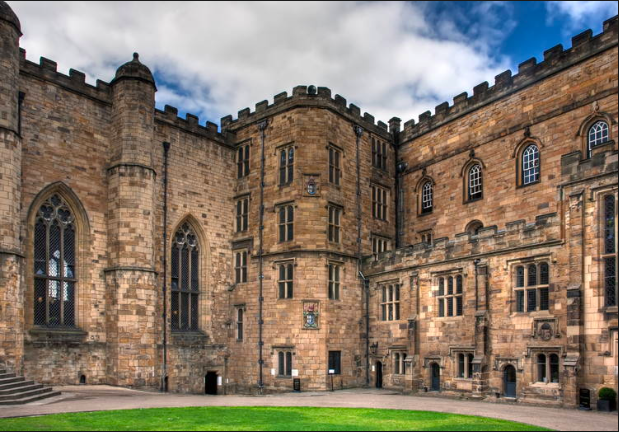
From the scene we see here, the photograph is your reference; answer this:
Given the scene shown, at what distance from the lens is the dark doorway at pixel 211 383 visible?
32.5 metres

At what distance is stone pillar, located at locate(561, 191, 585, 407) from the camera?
69.2 feet

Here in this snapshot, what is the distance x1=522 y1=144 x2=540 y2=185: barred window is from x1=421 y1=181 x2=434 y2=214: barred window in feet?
19.5

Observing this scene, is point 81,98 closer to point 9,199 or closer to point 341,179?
point 9,199

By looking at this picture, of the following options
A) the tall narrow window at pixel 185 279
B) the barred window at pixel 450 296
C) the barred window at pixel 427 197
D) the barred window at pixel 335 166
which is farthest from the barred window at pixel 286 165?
the barred window at pixel 450 296

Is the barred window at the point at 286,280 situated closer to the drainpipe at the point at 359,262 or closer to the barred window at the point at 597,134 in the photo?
the drainpipe at the point at 359,262

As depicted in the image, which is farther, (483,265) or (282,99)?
(282,99)

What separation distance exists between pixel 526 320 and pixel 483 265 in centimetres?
289

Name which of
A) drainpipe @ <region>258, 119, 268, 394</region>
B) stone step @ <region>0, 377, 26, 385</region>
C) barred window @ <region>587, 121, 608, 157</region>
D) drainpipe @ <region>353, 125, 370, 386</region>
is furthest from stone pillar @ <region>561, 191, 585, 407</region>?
stone step @ <region>0, 377, 26, 385</region>

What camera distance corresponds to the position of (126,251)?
2798cm

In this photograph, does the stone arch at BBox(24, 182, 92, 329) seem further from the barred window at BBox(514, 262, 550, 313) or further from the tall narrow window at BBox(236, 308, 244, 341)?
the barred window at BBox(514, 262, 550, 313)

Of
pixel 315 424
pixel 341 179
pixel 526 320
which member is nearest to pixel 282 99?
pixel 341 179

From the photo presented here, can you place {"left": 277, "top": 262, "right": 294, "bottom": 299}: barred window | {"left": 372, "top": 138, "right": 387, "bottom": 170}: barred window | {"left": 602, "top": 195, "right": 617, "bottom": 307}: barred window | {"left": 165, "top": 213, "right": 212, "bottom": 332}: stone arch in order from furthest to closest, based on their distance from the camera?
{"left": 372, "top": 138, "right": 387, "bottom": 170}: barred window, {"left": 165, "top": 213, "right": 212, "bottom": 332}: stone arch, {"left": 277, "top": 262, "right": 294, "bottom": 299}: barred window, {"left": 602, "top": 195, "right": 617, "bottom": 307}: barred window

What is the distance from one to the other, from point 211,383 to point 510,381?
51.3ft

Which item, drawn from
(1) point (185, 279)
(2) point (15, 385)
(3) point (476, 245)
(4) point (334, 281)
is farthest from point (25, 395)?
(3) point (476, 245)
